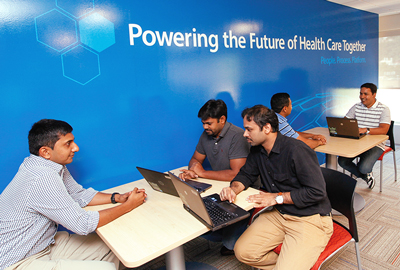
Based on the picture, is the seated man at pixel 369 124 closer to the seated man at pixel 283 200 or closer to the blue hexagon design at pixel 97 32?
the seated man at pixel 283 200

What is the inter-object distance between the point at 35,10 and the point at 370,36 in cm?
596

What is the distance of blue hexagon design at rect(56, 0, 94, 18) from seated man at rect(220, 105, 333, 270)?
151 cm

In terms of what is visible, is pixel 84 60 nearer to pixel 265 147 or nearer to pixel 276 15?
pixel 265 147

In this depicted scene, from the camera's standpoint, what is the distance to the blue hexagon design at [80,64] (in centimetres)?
224

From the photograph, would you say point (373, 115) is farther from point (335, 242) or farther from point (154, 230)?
point (154, 230)

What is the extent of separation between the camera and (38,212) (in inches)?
64.9

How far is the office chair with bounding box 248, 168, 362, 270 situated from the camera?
183 centimetres

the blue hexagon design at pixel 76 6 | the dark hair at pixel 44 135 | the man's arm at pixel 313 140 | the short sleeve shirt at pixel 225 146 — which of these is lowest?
the man's arm at pixel 313 140

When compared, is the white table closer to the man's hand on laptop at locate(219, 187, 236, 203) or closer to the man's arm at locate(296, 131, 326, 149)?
the man's hand on laptop at locate(219, 187, 236, 203)

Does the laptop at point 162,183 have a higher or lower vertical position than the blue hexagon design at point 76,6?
lower

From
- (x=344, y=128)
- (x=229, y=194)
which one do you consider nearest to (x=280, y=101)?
(x=344, y=128)

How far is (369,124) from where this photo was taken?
3.85 m

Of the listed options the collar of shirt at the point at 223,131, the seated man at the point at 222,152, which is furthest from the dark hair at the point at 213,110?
the collar of shirt at the point at 223,131

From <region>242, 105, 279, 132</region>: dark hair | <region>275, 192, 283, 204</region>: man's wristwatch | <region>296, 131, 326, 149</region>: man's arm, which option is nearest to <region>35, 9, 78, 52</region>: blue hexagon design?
<region>242, 105, 279, 132</region>: dark hair
